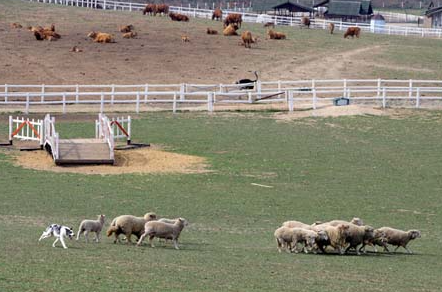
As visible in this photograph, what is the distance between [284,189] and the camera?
29.2m

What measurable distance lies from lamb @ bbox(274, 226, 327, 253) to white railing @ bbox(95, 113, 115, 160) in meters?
13.4

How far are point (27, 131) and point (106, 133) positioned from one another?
357cm

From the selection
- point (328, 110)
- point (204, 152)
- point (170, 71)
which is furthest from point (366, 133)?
point (170, 71)

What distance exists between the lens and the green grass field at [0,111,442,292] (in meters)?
16.7

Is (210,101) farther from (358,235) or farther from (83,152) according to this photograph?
(358,235)

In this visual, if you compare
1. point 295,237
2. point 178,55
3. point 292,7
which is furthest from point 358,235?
point 292,7

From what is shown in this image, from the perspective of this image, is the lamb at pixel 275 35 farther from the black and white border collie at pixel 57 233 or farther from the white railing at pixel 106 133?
the black and white border collie at pixel 57 233

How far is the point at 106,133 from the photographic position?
3372cm

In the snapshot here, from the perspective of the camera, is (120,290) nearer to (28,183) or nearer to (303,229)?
(303,229)

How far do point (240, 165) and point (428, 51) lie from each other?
44133mm

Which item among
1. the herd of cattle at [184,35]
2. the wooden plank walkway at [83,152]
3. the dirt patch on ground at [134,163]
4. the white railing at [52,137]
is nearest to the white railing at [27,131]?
the white railing at [52,137]

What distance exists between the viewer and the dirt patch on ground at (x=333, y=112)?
45594mm

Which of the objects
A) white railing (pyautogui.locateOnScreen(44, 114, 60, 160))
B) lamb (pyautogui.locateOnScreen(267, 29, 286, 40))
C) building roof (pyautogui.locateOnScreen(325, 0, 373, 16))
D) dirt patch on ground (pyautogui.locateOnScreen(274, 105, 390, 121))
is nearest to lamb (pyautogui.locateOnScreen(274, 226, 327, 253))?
white railing (pyautogui.locateOnScreen(44, 114, 60, 160))

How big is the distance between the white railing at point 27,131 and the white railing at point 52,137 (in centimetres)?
20
